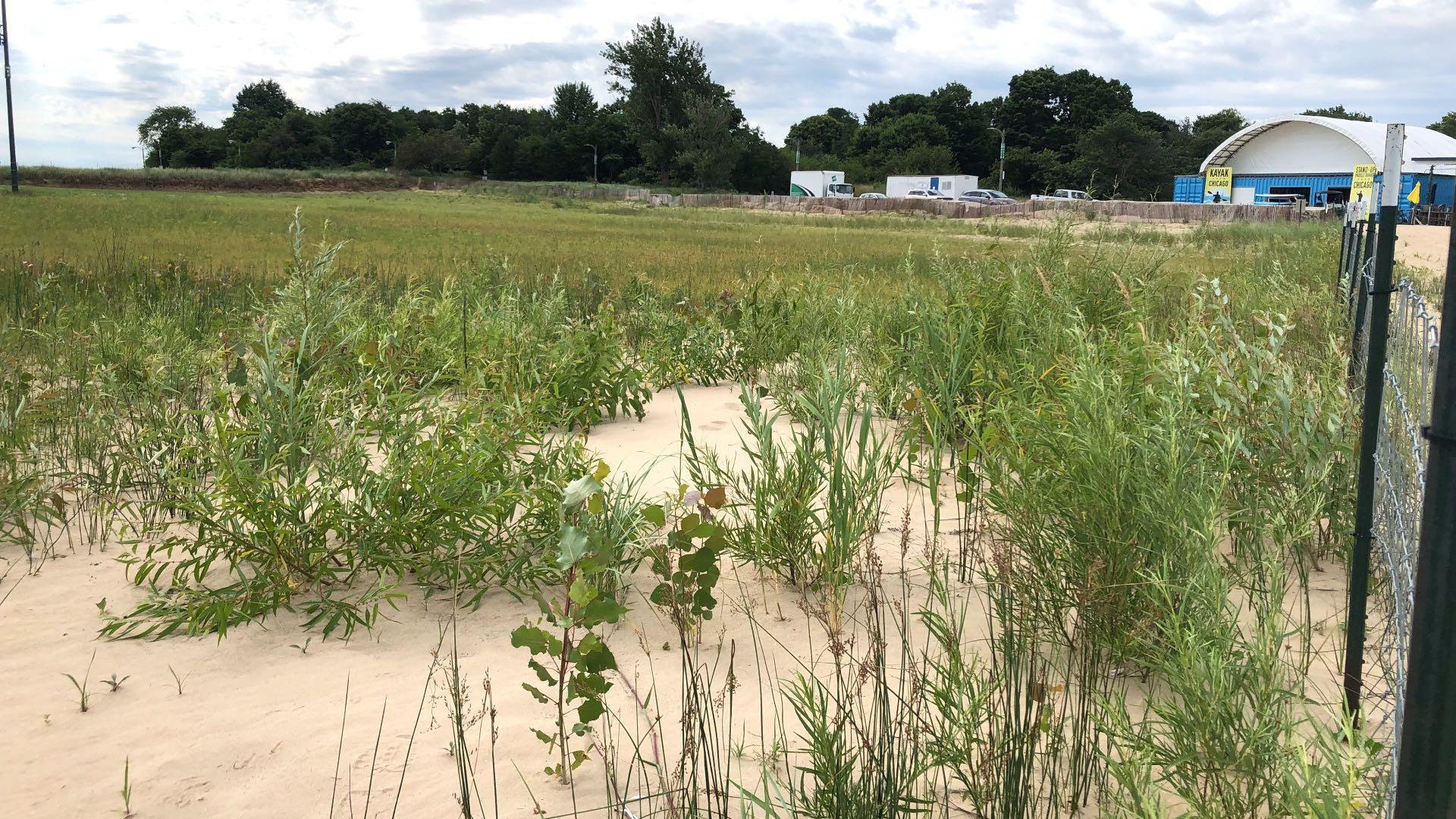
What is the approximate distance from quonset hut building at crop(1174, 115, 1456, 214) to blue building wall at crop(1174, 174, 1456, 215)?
0.04 metres

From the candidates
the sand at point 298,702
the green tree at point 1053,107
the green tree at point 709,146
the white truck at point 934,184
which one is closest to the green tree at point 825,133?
the green tree at point 1053,107

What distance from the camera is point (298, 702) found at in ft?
8.63

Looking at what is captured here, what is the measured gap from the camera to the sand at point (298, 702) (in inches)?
88.2

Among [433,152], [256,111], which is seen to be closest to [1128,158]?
[433,152]

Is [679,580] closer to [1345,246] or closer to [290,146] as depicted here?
[1345,246]

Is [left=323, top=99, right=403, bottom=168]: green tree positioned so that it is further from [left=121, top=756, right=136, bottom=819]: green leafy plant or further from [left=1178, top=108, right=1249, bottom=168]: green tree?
[left=121, top=756, right=136, bottom=819]: green leafy plant

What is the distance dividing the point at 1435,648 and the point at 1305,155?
69182mm

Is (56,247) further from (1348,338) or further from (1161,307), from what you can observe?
(1348,338)

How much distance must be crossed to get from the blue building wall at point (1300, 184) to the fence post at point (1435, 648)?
1990 inches

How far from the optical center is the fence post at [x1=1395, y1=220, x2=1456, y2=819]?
45.3 inches

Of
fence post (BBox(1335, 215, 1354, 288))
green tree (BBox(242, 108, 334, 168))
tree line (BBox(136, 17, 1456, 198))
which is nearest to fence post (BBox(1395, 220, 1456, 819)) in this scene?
fence post (BBox(1335, 215, 1354, 288))

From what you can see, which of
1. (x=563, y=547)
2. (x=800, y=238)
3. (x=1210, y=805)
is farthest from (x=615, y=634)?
(x=800, y=238)

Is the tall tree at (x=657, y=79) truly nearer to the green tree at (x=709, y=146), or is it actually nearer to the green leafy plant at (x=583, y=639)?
the green tree at (x=709, y=146)

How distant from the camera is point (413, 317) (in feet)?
22.0
